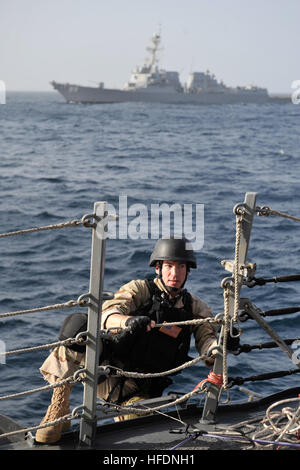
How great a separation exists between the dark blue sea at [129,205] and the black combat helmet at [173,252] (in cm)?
328

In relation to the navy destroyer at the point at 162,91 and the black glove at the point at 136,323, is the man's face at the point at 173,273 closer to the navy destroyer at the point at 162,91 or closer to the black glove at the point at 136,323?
the black glove at the point at 136,323

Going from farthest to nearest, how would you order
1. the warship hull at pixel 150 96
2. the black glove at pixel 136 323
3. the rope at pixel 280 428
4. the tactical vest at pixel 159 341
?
the warship hull at pixel 150 96, the tactical vest at pixel 159 341, the black glove at pixel 136 323, the rope at pixel 280 428

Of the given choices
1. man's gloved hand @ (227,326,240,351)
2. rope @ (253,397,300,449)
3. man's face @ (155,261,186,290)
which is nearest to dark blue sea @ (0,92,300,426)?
man's face @ (155,261,186,290)

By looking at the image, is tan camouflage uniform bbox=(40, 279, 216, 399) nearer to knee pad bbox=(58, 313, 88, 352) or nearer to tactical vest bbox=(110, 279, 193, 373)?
tactical vest bbox=(110, 279, 193, 373)

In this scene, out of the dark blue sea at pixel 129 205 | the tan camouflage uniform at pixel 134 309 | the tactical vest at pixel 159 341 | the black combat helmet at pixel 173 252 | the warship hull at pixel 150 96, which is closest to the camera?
the tan camouflage uniform at pixel 134 309

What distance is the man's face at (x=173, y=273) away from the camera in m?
5.24

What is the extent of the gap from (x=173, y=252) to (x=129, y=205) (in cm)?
1750

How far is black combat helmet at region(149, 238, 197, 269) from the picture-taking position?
521 centimetres

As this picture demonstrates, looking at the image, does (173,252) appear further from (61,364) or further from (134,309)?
(61,364)

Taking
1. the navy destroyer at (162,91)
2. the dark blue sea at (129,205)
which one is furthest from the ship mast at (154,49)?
the dark blue sea at (129,205)

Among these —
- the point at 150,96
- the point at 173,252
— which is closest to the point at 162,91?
the point at 150,96

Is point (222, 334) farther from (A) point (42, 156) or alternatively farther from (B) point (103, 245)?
(A) point (42, 156)

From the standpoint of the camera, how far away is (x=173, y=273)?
206 inches

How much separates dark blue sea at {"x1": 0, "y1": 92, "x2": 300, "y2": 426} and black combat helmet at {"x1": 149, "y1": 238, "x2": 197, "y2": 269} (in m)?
3.28
